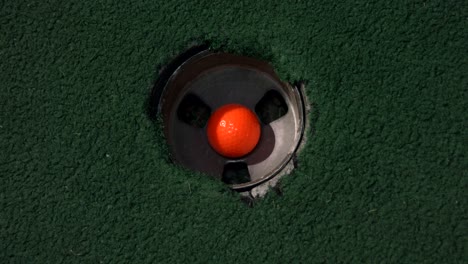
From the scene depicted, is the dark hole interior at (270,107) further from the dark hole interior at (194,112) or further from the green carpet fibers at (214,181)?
the green carpet fibers at (214,181)

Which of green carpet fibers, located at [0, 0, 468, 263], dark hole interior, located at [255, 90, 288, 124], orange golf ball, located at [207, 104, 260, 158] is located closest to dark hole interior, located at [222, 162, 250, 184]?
orange golf ball, located at [207, 104, 260, 158]

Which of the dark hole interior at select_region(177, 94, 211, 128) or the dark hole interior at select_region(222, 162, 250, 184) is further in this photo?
the dark hole interior at select_region(177, 94, 211, 128)

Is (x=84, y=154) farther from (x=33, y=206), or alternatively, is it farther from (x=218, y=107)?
(x=218, y=107)

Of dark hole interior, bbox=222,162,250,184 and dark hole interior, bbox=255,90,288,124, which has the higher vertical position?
dark hole interior, bbox=255,90,288,124

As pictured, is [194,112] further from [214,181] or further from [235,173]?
[214,181]

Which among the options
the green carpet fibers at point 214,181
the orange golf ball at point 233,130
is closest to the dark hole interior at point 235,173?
the orange golf ball at point 233,130

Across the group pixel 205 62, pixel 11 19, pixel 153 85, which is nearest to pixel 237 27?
pixel 205 62

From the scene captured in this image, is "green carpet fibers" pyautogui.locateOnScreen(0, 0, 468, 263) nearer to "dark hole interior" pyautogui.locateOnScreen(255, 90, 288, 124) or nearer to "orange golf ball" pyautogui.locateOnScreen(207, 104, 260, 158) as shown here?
"orange golf ball" pyautogui.locateOnScreen(207, 104, 260, 158)
